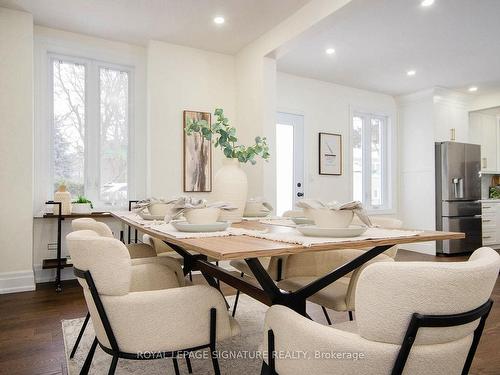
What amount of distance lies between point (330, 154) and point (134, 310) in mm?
4827

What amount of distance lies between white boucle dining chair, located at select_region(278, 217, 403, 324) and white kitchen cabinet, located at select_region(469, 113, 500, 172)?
19.4 feet

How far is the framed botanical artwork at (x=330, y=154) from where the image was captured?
5.52 meters

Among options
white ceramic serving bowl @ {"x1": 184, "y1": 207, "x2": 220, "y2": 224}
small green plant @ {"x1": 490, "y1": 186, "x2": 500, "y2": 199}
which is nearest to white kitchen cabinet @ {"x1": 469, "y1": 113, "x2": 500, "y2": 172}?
small green plant @ {"x1": 490, "y1": 186, "x2": 500, "y2": 199}

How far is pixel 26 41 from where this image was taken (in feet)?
11.6

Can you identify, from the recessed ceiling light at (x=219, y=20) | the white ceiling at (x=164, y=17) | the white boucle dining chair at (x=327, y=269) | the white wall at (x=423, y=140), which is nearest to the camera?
the white boucle dining chair at (x=327, y=269)

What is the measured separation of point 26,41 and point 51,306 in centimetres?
255

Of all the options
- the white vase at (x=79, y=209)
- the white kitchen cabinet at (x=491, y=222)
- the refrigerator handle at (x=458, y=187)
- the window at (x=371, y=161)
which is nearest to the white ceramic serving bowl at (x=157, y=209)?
the white vase at (x=79, y=209)

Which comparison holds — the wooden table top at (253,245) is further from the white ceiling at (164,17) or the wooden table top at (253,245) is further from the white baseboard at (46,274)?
the white baseboard at (46,274)

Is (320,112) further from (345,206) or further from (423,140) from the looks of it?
(345,206)

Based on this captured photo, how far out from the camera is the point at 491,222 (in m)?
6.33

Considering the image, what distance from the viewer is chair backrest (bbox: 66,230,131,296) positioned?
1152mm

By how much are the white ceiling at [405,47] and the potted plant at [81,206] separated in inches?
117

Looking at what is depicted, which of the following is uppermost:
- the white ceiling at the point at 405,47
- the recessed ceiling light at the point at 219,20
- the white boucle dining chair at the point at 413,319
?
the recessed ceiling light at the point at 219,20

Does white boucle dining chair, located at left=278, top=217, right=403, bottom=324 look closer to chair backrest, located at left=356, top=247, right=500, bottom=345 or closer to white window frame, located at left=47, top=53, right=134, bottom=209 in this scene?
chair backrest, located at left=356, top=247, right=500, bottom=345
